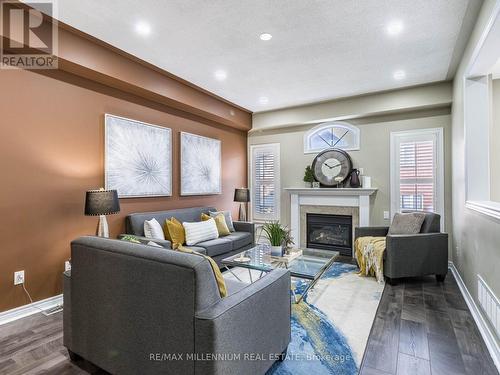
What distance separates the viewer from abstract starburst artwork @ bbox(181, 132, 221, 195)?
464 centimetres

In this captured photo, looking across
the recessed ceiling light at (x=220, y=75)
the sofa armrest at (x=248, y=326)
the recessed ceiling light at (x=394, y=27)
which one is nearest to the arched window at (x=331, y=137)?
the recessed ceiling light at (x=220, y=75)

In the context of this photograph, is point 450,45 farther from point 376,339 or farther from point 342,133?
point 376,339

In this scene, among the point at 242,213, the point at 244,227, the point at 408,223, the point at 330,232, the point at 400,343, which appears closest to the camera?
the point at 400,343

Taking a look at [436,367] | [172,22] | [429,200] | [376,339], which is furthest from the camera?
[429,200]

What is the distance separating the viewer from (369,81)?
414cm

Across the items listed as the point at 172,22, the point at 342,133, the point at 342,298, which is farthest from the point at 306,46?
the point at 342,298

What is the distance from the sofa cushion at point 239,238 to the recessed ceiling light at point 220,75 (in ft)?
7.79

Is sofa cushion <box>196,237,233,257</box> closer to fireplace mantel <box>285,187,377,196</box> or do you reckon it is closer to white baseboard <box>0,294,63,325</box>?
white baseboard <box>0,294,63,325</box>

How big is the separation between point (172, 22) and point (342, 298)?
3.37 metres

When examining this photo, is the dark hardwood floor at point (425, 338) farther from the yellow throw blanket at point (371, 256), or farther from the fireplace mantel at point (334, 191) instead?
the fireplace mantel at point (334, 191)

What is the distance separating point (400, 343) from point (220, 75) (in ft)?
12.1

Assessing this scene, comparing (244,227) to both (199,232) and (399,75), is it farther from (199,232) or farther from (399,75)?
(399,75)

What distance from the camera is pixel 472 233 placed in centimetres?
285

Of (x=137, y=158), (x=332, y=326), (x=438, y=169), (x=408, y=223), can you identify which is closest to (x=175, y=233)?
(x=137, y=158)
